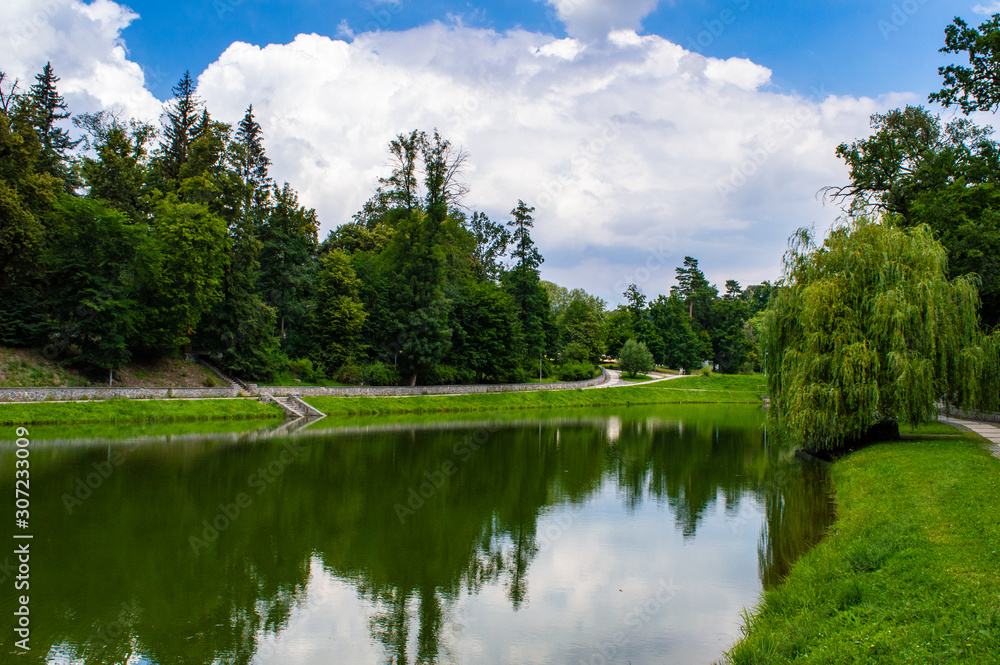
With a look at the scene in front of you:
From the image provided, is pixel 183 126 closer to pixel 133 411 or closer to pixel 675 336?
pixel 133 411

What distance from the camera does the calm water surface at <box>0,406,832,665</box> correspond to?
28.5 feet

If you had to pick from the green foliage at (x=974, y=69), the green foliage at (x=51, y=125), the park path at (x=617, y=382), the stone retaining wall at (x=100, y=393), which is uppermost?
the green foliage at (x=51, y=125)

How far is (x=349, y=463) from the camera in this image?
906 inches

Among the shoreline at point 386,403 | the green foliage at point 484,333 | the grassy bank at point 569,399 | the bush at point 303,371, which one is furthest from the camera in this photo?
the green foliage at point 484,333

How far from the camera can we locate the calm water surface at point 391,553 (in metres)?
8.70

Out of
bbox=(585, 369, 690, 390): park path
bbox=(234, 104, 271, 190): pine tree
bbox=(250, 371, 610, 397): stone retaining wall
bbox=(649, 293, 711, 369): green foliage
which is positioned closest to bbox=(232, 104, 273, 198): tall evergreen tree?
bbox=(234, 104, 271, 190): pine tree

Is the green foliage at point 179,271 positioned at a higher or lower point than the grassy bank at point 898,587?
higher

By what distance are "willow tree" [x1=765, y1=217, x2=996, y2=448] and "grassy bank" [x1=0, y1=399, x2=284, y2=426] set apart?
97.5ft

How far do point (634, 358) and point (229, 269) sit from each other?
158 ft

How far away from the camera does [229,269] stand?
4456cm

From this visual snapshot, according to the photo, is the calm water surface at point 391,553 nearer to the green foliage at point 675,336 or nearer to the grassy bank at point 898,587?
the grassy bank at point 898,587

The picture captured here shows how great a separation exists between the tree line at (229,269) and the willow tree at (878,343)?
3067cm

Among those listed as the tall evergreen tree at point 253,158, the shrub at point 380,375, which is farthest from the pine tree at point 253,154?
the shrub at point 380,375

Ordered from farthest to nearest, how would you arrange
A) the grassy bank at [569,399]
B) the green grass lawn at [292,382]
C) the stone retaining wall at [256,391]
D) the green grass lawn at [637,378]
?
the green grass lawn at [637,378] < the green grass lawn at [292,382] < the grassy bank at [569,399] < the stone retaining wall at [256,391]
